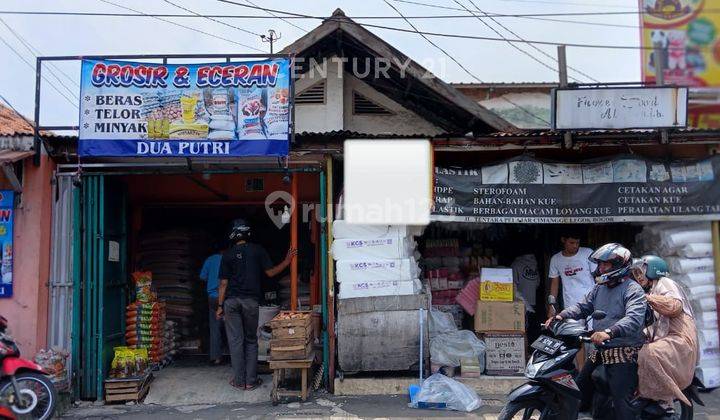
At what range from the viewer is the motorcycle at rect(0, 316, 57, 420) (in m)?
5.95

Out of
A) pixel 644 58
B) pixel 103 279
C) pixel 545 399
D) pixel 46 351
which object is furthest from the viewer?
pixel 644 58

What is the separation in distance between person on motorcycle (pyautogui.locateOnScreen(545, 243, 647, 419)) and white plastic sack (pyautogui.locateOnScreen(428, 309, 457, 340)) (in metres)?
2.74

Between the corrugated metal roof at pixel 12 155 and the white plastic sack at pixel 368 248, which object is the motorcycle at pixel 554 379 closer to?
the white plastic sack at pixel 368 248

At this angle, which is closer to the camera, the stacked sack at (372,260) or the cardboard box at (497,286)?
the stacked sack at (372,260)

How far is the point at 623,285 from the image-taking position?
5168 millimetres

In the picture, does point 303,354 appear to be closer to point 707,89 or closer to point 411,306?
point 411,306

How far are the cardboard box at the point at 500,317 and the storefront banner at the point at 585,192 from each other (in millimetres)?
1098

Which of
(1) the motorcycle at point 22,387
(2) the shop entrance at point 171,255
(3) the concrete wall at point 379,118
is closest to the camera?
(1) the motorcycle at point 22,387

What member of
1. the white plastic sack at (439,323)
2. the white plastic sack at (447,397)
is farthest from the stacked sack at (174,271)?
the white plastic sack at (447,397)

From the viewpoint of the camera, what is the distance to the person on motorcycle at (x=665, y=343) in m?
5.05

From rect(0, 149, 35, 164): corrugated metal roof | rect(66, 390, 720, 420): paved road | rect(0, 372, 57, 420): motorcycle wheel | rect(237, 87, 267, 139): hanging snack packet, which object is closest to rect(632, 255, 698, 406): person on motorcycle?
rect(66, 390, 720, 420): paved road

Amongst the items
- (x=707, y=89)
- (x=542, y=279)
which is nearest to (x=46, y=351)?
(x=542, y=279)

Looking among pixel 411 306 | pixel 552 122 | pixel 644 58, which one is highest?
pixel 644 58

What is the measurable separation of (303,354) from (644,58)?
748cm
